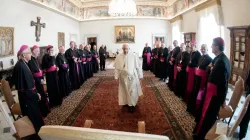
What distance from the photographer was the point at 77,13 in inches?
802

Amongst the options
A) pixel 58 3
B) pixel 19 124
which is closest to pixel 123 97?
pixel 19 124

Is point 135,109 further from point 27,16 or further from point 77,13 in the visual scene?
point 77,13

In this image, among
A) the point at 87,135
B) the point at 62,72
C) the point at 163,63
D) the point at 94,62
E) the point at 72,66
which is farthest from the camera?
the point at 94,62

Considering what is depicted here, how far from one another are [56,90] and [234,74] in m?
7.10

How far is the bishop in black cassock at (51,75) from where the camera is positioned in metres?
6.83

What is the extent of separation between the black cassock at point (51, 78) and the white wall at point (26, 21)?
2955 millimetres

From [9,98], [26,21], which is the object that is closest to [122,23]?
[26,21]

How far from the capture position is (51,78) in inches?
273

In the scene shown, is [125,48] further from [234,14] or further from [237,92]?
[234,14]

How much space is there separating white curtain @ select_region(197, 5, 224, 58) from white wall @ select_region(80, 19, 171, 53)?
970 centimetres

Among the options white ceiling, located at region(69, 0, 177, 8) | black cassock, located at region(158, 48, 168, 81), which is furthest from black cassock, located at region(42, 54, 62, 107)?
white ceiling, located at region(69, 0, 177, 8)

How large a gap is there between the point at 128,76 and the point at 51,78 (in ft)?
8.28

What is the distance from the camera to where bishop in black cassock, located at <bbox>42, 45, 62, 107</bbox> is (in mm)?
6832

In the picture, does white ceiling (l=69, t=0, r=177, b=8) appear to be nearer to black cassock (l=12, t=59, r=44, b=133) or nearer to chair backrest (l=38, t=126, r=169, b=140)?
black cassock (l=12, t=59, r=44, b=133)
